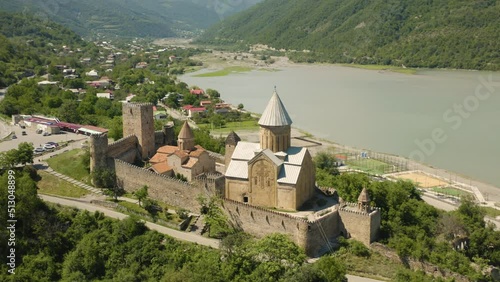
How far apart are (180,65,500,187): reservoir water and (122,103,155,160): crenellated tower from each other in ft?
51.8

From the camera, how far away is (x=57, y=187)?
64.7 ft

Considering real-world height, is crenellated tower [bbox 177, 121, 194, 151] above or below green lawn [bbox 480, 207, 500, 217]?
above

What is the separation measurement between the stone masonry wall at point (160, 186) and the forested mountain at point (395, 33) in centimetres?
5830

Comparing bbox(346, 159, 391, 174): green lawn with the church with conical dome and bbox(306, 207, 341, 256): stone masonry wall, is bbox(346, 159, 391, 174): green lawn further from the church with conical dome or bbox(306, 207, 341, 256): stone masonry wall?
bbox(306, 207, 341, 256): stone masonry wall

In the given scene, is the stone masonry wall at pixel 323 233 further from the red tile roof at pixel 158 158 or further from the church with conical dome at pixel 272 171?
the red tile roof at pixel 158 158

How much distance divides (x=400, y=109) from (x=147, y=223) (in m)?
30.2

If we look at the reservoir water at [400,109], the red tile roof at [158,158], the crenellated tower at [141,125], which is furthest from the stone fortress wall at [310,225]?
the reservoir water at [400,109]

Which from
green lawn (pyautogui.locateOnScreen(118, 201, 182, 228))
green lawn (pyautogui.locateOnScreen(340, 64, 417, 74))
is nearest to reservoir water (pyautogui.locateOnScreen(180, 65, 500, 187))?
green lawn (pyautogui.locateOnScreen(340, 64, 417, 74))

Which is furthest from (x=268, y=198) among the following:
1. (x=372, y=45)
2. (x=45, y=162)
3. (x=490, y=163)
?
(x=372, y=45)

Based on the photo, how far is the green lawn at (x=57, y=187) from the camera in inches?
763

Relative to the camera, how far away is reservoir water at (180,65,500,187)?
31.6m

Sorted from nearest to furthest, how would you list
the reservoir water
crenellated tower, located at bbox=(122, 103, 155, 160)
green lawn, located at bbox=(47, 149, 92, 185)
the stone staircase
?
the stone staircase → green lawn, located at bbox=(47, 149, 92, 185) → crenellated tower, located at bbox=(122, 103, 155, 160) → the reservoir water

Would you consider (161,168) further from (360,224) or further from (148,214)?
(360,224)

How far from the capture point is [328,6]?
4469 inches
